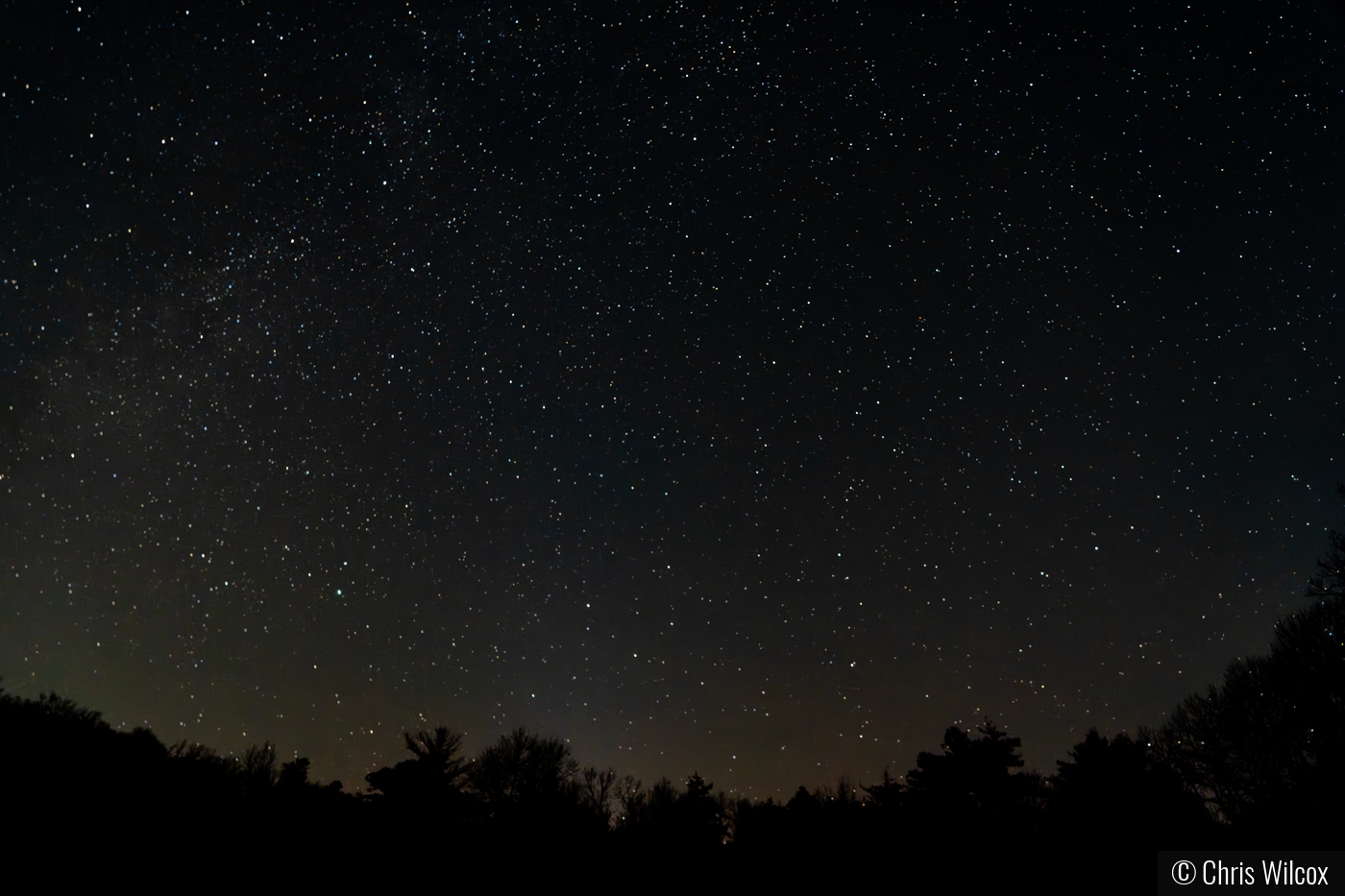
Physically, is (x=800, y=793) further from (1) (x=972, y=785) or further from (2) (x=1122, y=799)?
(2) (x=1122, y=799)

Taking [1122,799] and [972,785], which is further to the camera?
[972,785]

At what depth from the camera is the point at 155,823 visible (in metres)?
7.80

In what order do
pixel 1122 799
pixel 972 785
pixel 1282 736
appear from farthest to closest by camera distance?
pixel 972 785
pixel 1122 799
pixel 1282 736

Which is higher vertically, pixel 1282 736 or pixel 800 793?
pixel 1282 736

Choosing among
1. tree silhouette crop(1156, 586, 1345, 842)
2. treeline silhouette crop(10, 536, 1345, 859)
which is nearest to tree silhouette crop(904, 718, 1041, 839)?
treeline silhouette crop(10, 536, 1345, 859)

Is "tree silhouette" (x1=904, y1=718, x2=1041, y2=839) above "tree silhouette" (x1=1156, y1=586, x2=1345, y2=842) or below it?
below

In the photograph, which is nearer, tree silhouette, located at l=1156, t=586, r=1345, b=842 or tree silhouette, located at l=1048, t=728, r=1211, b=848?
tree silhouette, located at l=1156, t=586, r=1345, b=842

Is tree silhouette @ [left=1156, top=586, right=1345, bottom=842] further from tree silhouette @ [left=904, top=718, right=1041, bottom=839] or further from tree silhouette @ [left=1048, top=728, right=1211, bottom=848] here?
tree silhouette @ [left=904, top=718, right=1041, bottom=839]

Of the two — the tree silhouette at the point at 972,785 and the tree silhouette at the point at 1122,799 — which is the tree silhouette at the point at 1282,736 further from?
the tree silhouette at the point at 972,785

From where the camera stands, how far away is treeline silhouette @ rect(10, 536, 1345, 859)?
809cm

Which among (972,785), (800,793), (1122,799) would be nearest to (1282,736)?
(1122,799)

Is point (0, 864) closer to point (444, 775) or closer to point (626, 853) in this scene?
point (444, 775)

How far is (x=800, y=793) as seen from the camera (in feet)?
76.2

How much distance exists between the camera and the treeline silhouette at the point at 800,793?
8094 mm
